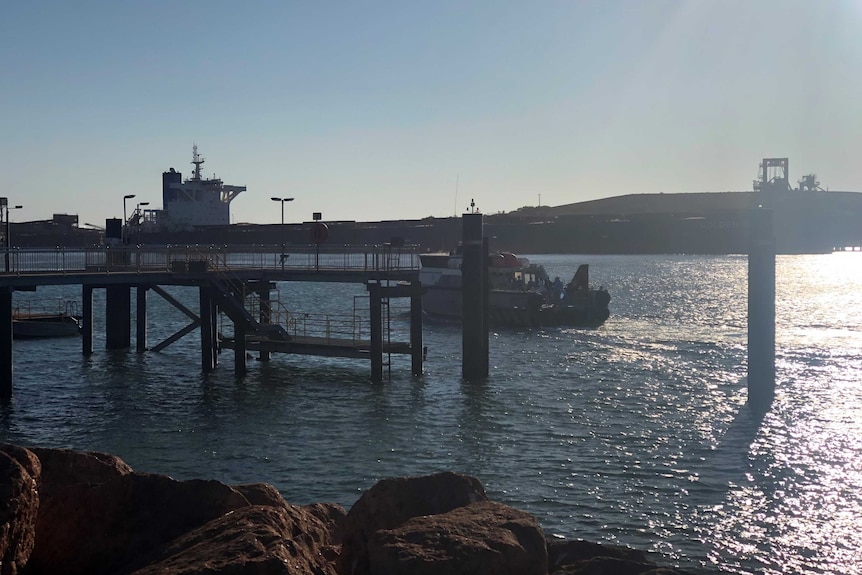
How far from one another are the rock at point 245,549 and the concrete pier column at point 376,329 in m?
20.2

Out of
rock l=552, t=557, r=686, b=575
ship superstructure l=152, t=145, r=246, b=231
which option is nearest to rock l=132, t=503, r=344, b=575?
rock l=552, t=557, r=686, b=575

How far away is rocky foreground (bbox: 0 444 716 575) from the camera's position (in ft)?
27.9

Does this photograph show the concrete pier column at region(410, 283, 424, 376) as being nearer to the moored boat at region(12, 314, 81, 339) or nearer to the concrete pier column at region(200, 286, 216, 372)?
the concrete pier column at region(200, 286, 216, 372)

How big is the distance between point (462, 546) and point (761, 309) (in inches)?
773

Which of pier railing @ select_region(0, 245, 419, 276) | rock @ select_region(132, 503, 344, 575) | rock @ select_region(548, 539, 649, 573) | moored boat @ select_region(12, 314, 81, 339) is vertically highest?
pier railing @ select_region(0, 245, 419, 276)

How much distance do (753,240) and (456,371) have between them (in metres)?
12.2

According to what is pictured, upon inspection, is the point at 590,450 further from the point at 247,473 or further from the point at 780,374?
the point at 780,374

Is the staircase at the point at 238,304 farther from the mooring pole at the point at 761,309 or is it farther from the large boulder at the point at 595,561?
the large boulder at the point at 595,561

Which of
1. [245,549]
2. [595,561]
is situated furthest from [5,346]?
[245,549]

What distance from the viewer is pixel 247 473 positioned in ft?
63.1

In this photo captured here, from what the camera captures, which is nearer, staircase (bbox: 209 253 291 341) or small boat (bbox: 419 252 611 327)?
staircase (bbox: 209 253 291 341)

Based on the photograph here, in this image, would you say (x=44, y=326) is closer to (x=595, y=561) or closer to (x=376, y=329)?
(x=376, y=329)

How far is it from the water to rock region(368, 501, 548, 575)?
5.18m

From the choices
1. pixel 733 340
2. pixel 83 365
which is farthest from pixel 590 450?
pixel 733 340
